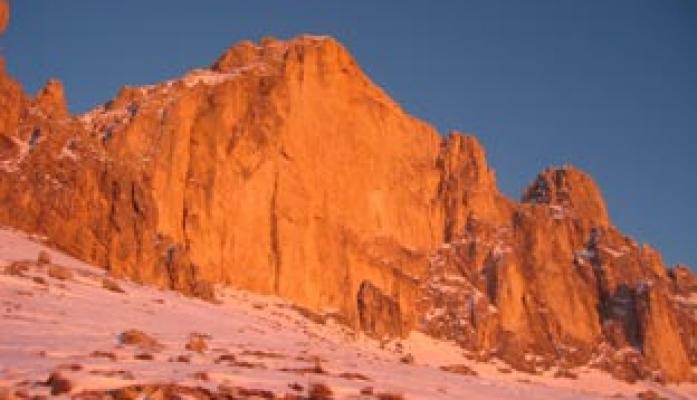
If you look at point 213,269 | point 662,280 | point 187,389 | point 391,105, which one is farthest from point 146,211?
point 662,280

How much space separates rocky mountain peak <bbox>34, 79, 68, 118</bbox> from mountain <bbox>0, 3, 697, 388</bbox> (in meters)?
0.23

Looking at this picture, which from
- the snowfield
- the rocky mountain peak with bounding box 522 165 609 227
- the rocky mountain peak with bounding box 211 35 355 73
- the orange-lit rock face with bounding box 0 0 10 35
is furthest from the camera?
the rocky mountain peak with bounding box 522 165 609 227

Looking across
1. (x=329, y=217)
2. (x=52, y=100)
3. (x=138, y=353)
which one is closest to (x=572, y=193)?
(x=329, y=217)

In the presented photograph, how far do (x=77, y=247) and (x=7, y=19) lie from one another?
22913 millimetres

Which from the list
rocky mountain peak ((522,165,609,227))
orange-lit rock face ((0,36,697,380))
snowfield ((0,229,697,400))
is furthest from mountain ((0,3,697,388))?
snowfield ((0,229,697,400))

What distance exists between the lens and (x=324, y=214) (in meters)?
106

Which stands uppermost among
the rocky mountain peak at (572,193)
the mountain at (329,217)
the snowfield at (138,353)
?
the rocky mountain peak at (572,193)

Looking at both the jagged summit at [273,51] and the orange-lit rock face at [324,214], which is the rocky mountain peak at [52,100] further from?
the jagged summit at [273,51]

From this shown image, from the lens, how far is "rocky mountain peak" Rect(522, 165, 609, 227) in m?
160

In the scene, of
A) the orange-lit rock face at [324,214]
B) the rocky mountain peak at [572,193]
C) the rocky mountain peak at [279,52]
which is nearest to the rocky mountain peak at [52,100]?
the orange-lit rock face at [324,214]

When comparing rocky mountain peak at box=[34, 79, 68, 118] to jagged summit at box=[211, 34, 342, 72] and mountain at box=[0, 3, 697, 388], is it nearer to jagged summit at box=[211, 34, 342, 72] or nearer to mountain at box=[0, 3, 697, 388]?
mountain at box=[0, 3, 697, 388]

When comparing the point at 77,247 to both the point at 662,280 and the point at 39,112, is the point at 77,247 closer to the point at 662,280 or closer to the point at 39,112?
the point at 39,112

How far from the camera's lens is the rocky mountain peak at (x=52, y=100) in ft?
280

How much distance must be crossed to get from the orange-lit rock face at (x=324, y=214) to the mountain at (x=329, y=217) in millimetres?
225
